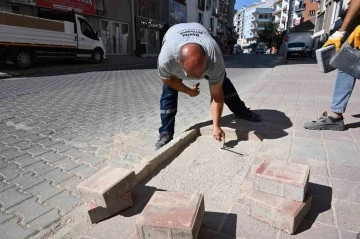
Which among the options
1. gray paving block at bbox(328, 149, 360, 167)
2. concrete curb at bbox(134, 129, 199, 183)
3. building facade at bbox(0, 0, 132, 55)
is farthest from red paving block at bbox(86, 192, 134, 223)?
building facade at bbox(0, 0, 132, 55)

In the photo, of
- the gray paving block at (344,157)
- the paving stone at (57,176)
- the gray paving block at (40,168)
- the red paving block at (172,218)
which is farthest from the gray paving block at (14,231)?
the gray paving block at (344,157)

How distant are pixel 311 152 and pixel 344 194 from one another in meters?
0.74

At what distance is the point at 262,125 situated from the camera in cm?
360

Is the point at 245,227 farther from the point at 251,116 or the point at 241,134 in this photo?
the point at 251,116

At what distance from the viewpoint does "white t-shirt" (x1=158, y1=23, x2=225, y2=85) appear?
236cm

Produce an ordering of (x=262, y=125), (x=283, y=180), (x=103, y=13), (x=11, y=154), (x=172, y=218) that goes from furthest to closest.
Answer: (x=103, y=13) < (x=262, y=125) < (x=11, y=154) < (x=283, y=180) < (x=172, y=218)

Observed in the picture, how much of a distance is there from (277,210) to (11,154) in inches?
115

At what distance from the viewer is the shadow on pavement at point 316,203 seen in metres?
1.70

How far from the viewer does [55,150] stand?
126 inches

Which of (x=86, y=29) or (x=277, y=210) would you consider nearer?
(x=277, y=210)

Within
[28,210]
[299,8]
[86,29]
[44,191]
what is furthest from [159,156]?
[299,8]

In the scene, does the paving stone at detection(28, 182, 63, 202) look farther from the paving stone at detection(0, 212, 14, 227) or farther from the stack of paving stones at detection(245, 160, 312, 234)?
the stack of paving stones at detection(245, 160, 312, 234)

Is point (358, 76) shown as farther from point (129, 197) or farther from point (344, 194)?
point (129, 197)

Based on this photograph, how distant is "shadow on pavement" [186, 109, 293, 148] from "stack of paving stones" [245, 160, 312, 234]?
53.1 inches
